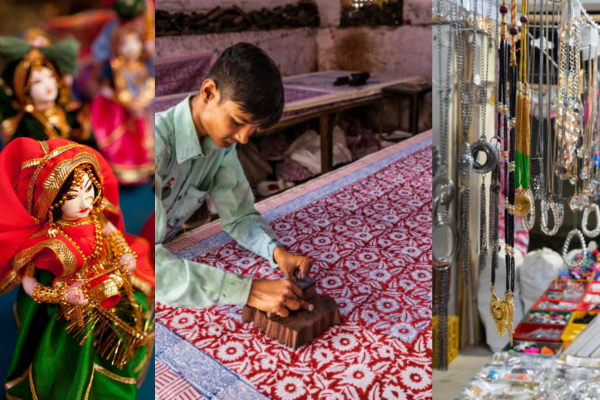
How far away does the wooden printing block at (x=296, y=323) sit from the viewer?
1.24 m

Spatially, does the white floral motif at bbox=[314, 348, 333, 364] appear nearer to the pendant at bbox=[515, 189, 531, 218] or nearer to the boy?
the boy

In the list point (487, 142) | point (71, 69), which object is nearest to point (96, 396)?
point (71, 69)

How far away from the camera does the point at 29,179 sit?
3.49 feet

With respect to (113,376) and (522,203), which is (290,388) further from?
(522,203)

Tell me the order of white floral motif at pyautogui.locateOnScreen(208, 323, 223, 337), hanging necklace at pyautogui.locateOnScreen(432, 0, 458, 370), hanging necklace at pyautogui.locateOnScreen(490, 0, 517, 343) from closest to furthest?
white floral motif at pyautogui.locateOnScreen(208, 323, 223, 337)
hanging necklace at pyautogui.locateOnScreen(490, 0, 517, 343)
hanging necklace at pyautogui.locateOnScreen(432, 0, 458, 370)

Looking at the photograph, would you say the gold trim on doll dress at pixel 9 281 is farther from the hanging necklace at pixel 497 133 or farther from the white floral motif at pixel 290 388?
the hanging necklace at pixel 497 133

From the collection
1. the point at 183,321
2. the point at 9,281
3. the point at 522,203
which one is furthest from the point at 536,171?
the point at 9,281

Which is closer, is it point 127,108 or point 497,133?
point 127,108

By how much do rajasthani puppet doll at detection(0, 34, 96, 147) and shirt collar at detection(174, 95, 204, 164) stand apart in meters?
0.18

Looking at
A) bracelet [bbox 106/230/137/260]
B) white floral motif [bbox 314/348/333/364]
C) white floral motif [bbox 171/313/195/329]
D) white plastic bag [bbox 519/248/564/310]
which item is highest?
bracelet [bbox 106/230/137/260]

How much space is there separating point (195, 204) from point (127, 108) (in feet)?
0.72

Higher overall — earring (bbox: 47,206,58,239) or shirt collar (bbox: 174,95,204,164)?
shirt collar (bbox: 174,95,204,164)

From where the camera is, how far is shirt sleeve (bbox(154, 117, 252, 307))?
1.24 m

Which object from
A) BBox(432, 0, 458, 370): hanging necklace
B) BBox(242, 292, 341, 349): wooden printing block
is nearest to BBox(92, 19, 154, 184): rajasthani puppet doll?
BBox(242, 292, 341, 349): wooden printing block
